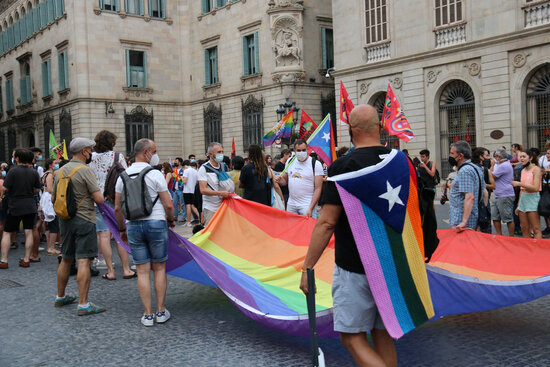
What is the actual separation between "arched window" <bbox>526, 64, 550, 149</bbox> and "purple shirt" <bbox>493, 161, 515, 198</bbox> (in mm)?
A: 9319

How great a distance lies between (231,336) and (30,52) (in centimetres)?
3951

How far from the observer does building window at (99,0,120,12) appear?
33531 millimetres

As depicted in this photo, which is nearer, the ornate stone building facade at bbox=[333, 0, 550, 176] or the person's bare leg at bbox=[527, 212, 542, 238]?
the person's bare leg at bbox=[527, 212, 542, 238]

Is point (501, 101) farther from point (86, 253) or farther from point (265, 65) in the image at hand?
point (86, 253)

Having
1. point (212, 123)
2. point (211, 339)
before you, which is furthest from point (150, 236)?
point (212, 123)

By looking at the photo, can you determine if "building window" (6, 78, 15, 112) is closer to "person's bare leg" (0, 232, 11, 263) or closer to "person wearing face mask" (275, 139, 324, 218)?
"person's bare leg" (0, 232, 11, 263)

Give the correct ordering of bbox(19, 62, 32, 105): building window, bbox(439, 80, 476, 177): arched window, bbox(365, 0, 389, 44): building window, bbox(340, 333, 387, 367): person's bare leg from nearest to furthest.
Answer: bbox(340, 333, 387, 367): person's bare leg < bbox(439, 80, 476, 177): arched window < bbox(365, 0, 389, 44): building window < bbox(19, 62, 32, 105): building window

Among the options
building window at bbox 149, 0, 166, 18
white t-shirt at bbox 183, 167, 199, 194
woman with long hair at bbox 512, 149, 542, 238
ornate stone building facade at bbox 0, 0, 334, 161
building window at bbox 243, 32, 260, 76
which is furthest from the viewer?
building window at bbox 149, 0, 166, 18

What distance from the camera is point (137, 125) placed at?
115 ft

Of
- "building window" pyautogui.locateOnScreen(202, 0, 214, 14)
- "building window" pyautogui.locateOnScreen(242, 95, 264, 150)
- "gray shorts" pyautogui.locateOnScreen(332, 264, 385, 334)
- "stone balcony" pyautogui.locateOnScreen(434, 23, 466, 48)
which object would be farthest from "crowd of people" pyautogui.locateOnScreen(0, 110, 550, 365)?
"building window" pyautogui.locateOnScreen(202, 0, 214, 14)

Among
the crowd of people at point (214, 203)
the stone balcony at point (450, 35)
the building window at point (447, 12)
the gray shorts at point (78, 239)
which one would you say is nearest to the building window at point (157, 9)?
the building window at point (447, 12)

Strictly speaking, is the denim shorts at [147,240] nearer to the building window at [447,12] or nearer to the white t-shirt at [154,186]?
the white t-shirt at [154,186]

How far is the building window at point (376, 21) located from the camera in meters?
23.8

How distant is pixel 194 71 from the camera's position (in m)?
35.8
